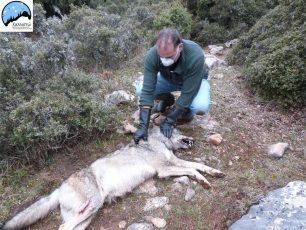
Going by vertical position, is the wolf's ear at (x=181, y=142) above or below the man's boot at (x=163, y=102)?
below

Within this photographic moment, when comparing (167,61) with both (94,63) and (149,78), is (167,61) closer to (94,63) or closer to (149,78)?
(149,78)

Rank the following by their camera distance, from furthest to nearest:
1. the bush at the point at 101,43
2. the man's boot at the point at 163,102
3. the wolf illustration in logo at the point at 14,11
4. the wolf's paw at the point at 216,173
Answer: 1. the bush at the point at 101,43
2. the wolf illustration in logo at the point at 14,11
3. the man's boot at the point at 163,102
4. the wolf's paw at the point at 216,173

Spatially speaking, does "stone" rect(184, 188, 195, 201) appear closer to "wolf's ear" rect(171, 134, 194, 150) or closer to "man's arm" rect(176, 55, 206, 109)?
"wolf's ear" rect(171, 134, 194, 150)

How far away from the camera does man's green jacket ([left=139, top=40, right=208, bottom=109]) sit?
406cm

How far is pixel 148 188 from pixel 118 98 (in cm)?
170

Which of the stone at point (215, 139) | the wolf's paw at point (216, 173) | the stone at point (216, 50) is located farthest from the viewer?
the stone at point (216, 50)

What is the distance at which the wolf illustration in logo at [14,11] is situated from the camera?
6164 millimetres

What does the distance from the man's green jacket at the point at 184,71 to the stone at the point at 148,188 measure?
0.90 m

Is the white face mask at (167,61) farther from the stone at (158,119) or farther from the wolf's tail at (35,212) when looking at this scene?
the wolf's tail at (35,212)

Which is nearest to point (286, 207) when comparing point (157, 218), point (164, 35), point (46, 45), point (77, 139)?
point (157, 218)

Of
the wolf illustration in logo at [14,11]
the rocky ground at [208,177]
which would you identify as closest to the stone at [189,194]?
the rocky ground at [208,177]

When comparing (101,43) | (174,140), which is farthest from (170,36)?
(101,43)

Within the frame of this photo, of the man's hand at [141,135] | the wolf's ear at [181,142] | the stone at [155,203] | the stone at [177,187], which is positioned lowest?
the stone at [155,203]

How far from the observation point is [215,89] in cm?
592
